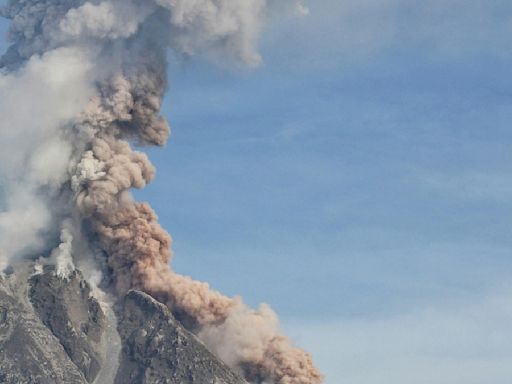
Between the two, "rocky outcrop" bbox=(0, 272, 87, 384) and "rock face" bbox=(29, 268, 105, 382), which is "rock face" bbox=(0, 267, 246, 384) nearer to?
"rock face" bbox=(29, 268, 105, 382)

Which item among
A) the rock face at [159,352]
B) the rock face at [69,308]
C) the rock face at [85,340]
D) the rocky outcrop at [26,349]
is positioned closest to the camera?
the rocky outcrop at [26,349]

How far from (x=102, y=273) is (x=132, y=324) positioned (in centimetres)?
709

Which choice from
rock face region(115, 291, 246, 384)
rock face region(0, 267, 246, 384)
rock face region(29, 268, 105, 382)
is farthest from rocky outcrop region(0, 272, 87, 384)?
rock face region(115, 291, 246, 384)

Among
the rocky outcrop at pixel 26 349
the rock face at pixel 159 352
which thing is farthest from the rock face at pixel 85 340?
the rocky outcrop at pixel 26 349

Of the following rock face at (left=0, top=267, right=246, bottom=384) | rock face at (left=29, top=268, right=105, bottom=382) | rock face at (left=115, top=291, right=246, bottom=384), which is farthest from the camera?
rock face at (left=29, top=268, right=105, bottom=382)

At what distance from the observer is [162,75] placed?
5866 inches

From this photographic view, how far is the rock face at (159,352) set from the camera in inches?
5856

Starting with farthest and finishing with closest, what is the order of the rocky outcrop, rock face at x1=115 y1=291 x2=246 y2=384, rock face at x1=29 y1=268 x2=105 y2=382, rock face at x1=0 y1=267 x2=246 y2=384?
rock face at x1=29 y1=268 x2=105 y2=382 < rock face at x1=115 y1=291 x2=246 y2=384 < rock face at x1=0 y1=267 x2=246 y2=384 < the rocky outcrop

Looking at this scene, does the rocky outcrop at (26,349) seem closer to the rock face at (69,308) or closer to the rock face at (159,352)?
the rock face at (69,308)

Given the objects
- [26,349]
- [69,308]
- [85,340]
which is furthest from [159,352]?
[26,349]

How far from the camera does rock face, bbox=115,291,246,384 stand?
488ft

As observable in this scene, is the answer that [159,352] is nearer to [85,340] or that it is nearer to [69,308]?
[85,340]

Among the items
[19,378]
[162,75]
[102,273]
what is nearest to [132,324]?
[102,273]

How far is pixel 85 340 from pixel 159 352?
29.6 ft
